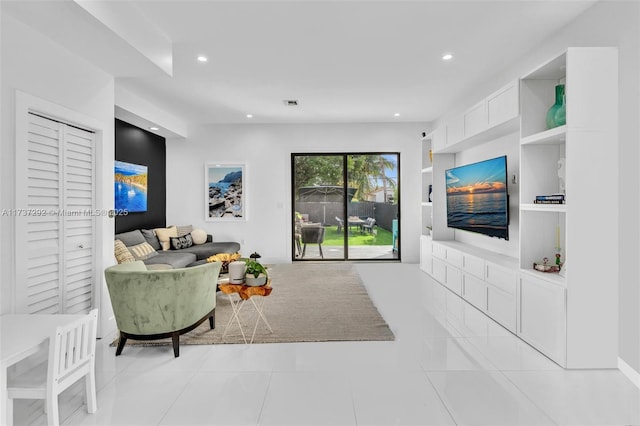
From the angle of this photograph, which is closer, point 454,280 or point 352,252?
point 454,280

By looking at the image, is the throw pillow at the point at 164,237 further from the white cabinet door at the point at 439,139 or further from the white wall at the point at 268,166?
the white cabinet door at the point at 439,139

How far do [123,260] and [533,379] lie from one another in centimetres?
449

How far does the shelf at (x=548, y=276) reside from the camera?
8.30 feet

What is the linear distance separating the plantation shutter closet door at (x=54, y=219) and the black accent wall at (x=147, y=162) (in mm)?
2338

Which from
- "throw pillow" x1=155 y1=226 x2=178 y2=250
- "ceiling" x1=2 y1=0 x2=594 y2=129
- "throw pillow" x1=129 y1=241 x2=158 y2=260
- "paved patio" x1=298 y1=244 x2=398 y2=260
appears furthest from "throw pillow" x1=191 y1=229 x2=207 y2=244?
"ceiling" x1=2 y1=0 x2=594 y2=129

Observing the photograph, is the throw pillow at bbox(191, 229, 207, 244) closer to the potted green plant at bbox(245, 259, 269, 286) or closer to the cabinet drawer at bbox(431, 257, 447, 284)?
the potted green plant at bbox(245, 259, 269, 286)

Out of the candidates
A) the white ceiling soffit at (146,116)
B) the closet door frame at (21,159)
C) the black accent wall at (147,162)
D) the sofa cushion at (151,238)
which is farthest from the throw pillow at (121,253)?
the closet door frame at (21,159)

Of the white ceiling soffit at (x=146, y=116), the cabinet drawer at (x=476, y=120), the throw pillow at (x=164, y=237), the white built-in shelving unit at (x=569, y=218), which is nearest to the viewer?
the white built-in shelving unit at (x=569, y=218)

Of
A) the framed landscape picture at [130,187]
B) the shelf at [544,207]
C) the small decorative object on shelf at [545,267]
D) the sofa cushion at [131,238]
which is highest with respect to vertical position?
the framed landscape picture at [130,187]

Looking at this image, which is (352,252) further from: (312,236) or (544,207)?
(544,207)

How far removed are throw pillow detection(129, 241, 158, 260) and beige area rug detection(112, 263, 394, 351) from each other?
1398mm

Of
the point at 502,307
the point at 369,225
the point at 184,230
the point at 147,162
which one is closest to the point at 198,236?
the point at 184,230

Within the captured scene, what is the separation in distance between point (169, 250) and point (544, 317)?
5.41 m

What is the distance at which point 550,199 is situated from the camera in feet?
9.07
